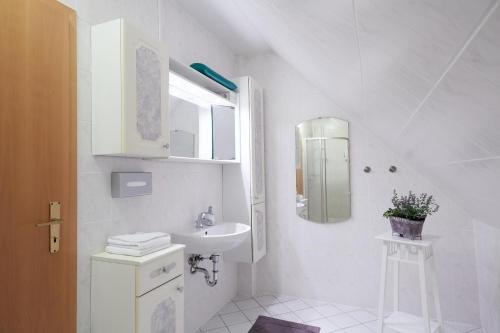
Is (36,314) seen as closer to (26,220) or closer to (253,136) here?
(26,220)

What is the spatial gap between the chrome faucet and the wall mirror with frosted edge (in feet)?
1.46

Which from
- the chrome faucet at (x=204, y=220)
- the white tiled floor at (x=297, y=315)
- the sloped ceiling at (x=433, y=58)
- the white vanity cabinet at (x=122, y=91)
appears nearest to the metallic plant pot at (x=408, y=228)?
the white tiled floor at (x=297, y=315)

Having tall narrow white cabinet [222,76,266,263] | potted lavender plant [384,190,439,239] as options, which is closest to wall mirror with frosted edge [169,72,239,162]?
tall narrow white cabinet [222,76,266,263]

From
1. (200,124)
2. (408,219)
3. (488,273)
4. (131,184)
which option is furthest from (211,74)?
(488,273)

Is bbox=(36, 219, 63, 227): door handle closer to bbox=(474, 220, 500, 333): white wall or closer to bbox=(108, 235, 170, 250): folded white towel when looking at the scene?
bbox=(108, 235, 170, 250): folded white towel

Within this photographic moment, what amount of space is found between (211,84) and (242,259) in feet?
5.06

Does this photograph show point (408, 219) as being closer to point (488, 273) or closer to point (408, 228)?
point (408, 228)

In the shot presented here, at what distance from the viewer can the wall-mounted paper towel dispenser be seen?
1.54m

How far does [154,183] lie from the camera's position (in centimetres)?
189

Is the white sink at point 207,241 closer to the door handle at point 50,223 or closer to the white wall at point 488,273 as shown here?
the door handle at point 50,223

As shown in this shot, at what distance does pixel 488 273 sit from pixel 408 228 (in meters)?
0.75

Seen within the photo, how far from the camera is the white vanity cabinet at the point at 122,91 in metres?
1.36

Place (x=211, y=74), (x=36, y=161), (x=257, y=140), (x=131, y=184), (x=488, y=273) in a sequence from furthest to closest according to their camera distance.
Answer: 1. (x=257, y=140)
2. (x=211, y=74)
3. (x=488, y=273)
4. (x=131, y=184)
5. (x=36, y=161)

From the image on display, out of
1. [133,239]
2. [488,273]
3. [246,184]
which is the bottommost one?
[488,273]
